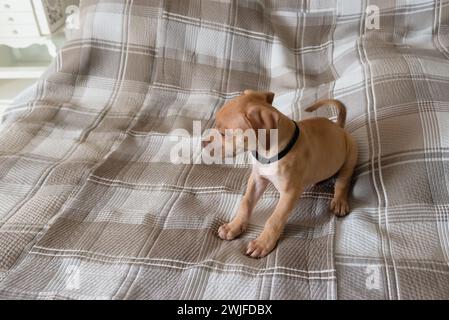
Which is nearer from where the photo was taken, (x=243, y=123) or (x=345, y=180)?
(x=243, y=123)

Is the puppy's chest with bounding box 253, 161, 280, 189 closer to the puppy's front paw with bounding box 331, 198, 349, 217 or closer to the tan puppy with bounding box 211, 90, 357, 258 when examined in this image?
the tan puppy with bounding box 211, 90, 357, 258

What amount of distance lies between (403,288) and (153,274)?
0.53 meters

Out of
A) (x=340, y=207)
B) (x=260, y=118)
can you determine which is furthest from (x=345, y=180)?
(x=260, y=118)

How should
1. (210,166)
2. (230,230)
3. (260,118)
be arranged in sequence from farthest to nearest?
(210,166)
(230,230)
(260,118)

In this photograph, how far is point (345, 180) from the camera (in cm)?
109

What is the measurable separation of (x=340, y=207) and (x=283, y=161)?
240mm

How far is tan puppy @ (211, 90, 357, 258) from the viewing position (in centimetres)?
86

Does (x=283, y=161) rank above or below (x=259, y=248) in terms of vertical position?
above

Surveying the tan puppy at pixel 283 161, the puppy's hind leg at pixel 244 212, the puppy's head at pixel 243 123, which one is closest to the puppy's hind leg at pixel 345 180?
the tan puppy at pixel 283 161

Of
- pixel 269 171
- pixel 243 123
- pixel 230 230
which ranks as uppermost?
pixel 243 123

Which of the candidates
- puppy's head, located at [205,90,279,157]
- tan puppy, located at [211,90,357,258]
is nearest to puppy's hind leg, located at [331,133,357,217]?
tan puppy, located at [211,90,357,258]

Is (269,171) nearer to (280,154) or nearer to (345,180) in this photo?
(280,154)

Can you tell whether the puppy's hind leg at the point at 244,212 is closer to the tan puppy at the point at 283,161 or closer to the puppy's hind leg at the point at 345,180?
the tan puppy at the point at 283,161

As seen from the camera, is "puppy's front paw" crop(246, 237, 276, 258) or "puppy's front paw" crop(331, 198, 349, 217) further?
"puppy's front paw" crop(331, 198, 349, 217)
